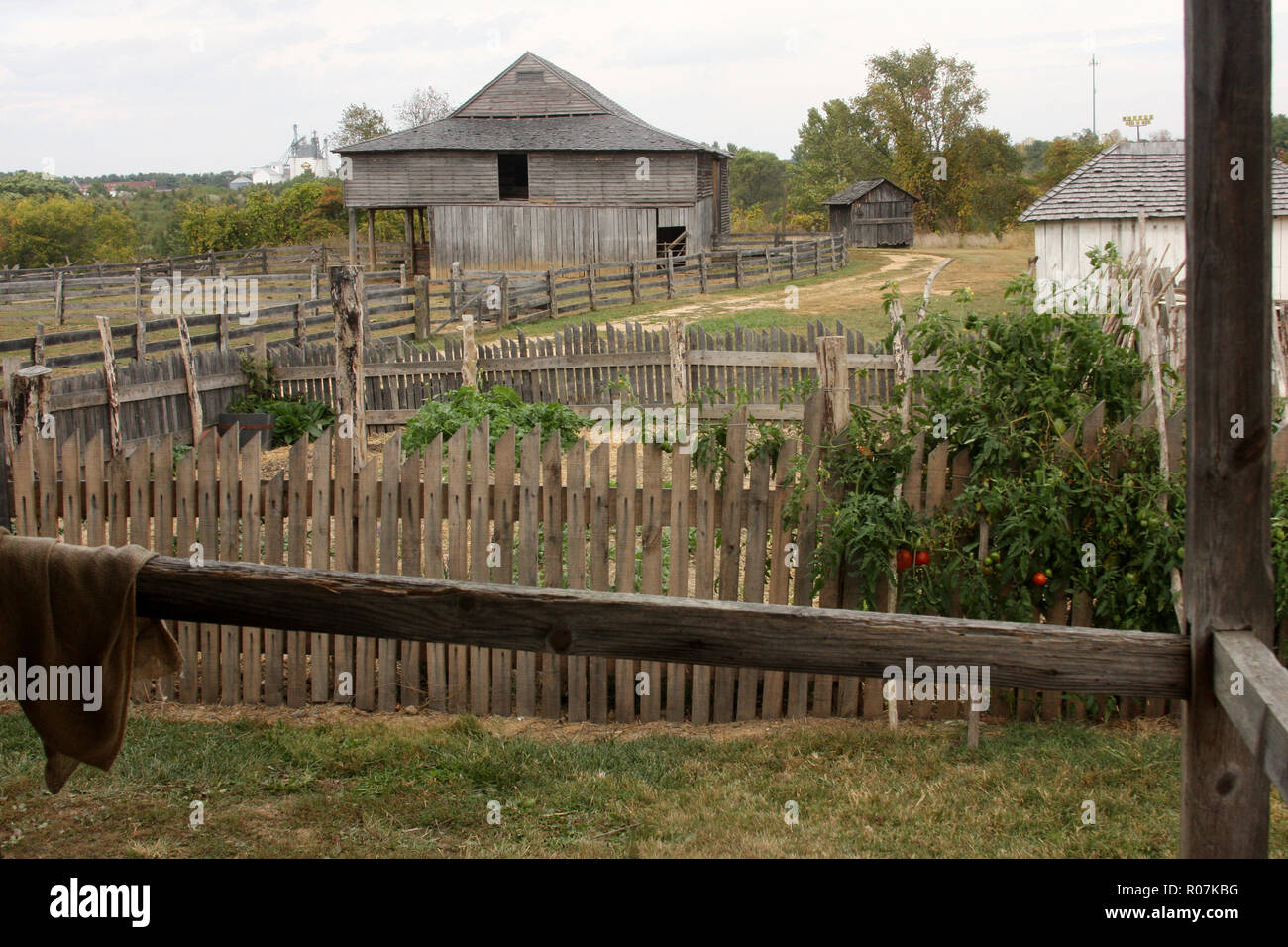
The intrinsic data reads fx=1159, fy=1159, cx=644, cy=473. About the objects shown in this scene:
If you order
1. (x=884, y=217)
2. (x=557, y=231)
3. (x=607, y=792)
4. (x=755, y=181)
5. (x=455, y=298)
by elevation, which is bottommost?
(x=607, y=792)

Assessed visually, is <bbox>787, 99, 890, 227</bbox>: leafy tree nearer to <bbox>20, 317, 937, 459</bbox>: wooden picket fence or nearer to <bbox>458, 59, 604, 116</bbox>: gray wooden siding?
<bbox>458, 59, 604, 116</bbox>: gray wooden siding

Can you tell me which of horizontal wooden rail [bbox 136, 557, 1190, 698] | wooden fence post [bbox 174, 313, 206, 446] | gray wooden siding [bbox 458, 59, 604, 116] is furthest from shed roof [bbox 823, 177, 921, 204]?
horizontal wooden rail [bbox 136, 557, 1190, 698]

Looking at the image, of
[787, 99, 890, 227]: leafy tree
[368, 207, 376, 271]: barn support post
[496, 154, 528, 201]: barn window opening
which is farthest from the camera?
[787, 99, 890, 227]: leafy tree

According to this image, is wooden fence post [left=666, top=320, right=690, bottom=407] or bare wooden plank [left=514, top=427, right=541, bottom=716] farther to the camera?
wooden fence post [left=666, top=320, right=690, bottom=407]

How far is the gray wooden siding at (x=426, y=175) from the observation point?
36.6 meters

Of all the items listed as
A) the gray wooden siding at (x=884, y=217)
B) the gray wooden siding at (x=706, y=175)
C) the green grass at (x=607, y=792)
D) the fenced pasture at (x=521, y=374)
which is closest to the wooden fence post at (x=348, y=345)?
the fenced pasture at (x=521, y=374)

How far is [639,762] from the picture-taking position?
5160 millimetres

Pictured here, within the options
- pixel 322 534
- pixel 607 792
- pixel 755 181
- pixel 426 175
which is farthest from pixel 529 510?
pixel 755 181

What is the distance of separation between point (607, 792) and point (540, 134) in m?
35.1

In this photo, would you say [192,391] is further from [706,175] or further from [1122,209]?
[706,175]

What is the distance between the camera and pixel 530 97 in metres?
39.2

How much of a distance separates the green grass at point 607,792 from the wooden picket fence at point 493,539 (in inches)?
12.8

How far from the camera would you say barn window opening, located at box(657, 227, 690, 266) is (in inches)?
1468

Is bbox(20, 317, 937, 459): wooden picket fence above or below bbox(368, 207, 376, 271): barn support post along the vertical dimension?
below
